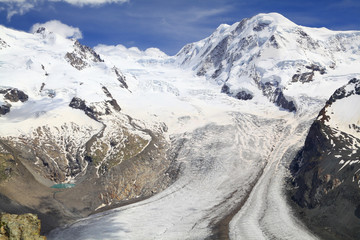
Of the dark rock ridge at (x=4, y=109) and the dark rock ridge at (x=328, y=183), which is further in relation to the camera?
the dark rock ridge at (x=4, y=109)

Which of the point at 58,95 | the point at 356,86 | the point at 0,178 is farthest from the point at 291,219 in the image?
the point at 58,95

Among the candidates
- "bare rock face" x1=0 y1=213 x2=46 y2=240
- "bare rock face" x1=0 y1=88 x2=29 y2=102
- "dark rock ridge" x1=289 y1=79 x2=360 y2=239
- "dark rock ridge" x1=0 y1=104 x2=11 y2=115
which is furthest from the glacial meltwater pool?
"bare rock face" x1=0 y1=88 x2=29 y2=102

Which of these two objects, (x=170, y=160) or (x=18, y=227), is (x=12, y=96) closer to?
(x=170, y=160)

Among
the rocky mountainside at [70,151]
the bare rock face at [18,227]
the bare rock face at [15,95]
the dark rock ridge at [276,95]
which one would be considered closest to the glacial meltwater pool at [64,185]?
the rocky mountainside at [70,151]

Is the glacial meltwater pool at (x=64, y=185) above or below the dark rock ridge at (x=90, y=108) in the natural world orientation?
below

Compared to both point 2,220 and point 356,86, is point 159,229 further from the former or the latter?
point 356,86

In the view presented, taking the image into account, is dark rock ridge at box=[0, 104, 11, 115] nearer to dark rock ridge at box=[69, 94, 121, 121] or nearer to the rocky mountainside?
the rocky mountainside

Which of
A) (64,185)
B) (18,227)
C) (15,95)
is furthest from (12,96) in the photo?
(18,227)

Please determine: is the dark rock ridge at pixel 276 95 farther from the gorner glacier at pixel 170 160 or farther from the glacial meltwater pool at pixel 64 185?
the glacial meltwater pool at pixel 64 185
